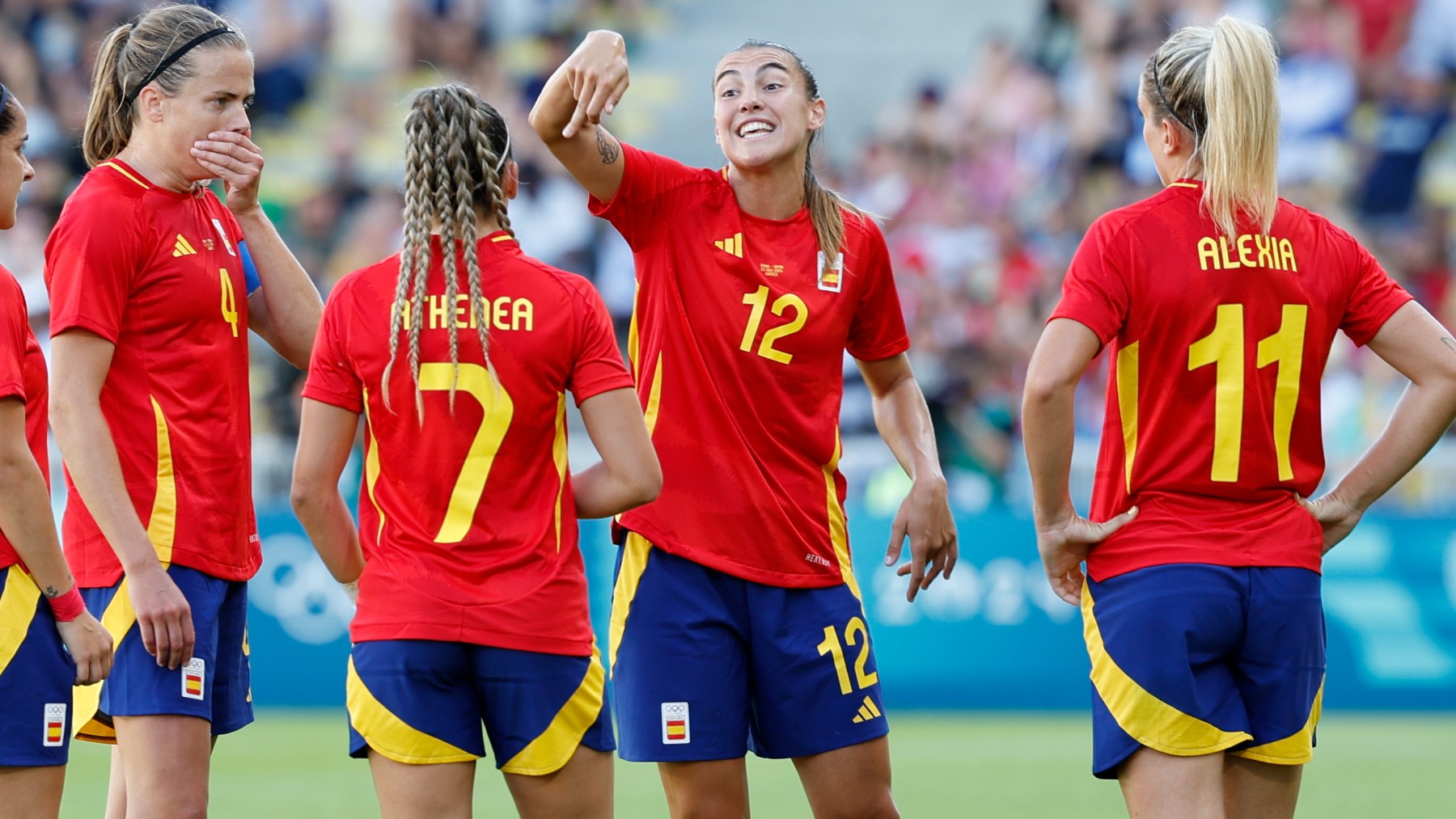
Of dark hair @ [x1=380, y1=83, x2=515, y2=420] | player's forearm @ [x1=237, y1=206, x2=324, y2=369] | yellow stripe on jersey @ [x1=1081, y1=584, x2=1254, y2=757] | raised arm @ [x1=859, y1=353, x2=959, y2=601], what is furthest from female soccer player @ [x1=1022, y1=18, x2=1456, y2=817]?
player's forearm @ [x1=237, y1=206, x2=324, y2=369]

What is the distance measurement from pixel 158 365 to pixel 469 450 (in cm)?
92

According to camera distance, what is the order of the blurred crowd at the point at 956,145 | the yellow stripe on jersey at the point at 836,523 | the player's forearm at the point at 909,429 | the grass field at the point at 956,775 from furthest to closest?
the blurred crowd at the point at 956,145 → the grass field at the point at 956,775 → the player's forearm at the point at 909,429 → the yellow stripe on jersey at the point at 836,523

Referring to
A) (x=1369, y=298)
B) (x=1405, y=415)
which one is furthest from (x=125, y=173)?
(x=1405, y=415)

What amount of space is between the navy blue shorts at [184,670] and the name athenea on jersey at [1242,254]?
2.53 metres

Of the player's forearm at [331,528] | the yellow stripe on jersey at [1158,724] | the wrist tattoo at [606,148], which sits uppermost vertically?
the wrist tattoo at [606,148]

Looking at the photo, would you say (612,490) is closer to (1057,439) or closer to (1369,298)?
(1057,439)

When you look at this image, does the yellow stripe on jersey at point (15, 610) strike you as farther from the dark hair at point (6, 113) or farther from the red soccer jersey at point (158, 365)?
the dark hair at point (6, 113)

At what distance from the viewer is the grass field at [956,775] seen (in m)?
7.98

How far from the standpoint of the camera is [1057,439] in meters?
4.20

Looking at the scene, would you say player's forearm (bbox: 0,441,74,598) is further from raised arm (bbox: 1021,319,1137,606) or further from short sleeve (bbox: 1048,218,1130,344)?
short sleeve (bbox: 1048,218,1130,344)

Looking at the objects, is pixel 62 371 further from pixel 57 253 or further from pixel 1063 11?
pixel 1063 11

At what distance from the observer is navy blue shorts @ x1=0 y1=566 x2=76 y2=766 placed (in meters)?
3.89

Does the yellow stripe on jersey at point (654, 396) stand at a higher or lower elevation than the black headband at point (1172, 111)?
lower

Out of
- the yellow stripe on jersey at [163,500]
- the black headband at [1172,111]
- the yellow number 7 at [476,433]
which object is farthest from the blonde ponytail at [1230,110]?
the yellow stripe on jersey at [163,500]
